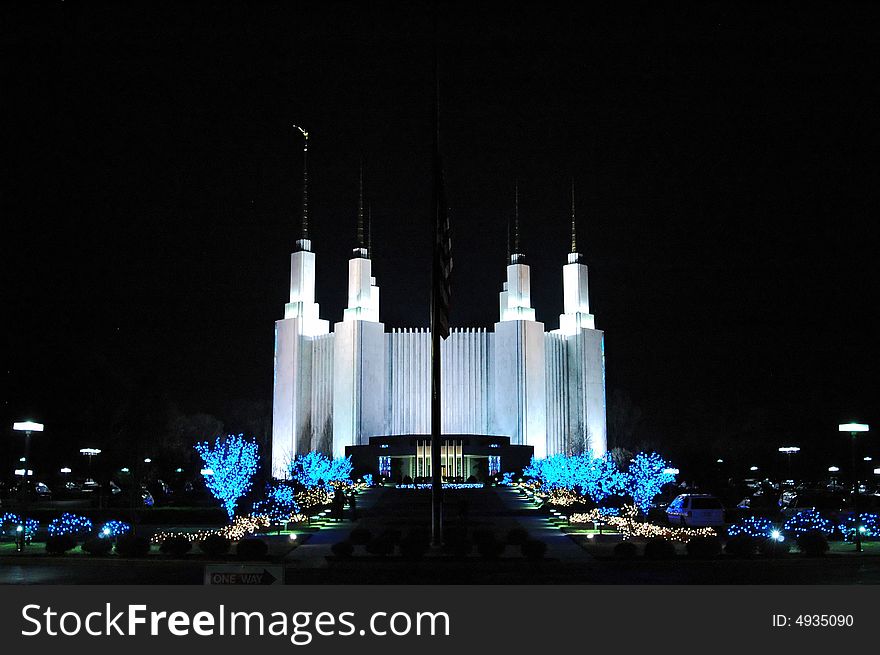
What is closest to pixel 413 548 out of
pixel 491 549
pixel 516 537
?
pixel 491 549

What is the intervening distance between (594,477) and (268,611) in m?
40.0

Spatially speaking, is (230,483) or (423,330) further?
(423,330)

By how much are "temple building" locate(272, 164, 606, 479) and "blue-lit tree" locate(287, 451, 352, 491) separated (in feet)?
42.0

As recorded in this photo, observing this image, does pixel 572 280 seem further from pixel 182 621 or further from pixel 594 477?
pixel 182 621

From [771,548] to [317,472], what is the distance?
38.0 m

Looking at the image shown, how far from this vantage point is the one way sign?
9.36 meters

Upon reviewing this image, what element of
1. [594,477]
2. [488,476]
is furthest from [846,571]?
[488,476]

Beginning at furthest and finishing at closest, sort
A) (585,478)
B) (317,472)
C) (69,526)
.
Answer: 1. (317,472)
2. (585,478)
3. (69,526)

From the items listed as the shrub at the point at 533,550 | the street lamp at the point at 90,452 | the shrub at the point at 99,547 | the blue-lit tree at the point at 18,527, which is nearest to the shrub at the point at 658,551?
the shrub at the point at 533,550

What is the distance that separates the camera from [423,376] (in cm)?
8369

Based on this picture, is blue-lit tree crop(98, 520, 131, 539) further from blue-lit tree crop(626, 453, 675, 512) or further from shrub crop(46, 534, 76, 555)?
blue-lit tree crop(626, 453, 675, 512)

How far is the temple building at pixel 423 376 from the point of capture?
80.9 metres

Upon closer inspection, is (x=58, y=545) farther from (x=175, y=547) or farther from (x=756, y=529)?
(x=756, y=529)

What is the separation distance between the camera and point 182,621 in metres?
8.95
